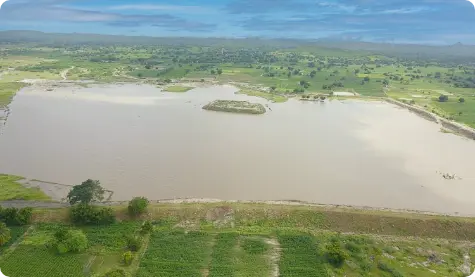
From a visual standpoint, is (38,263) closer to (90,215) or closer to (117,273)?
(90,215)

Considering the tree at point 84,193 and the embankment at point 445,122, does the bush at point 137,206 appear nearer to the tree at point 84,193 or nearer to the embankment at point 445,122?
the tree at point 84,193

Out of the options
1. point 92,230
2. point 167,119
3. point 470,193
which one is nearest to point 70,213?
point 92,230

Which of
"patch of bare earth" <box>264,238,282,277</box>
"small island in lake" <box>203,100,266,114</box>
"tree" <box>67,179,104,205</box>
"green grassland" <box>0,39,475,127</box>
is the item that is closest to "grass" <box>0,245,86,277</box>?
"tree" <box>67,179,104,205</box>

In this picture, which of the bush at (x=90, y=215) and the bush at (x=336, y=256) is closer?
the bush at (x=336, y=256)

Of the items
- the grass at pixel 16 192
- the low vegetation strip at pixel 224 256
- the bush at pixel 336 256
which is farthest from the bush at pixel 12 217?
the bush at pixel 336 256

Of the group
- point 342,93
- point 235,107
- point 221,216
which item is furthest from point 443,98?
point 221,216

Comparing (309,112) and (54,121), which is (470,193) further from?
(54,121)
